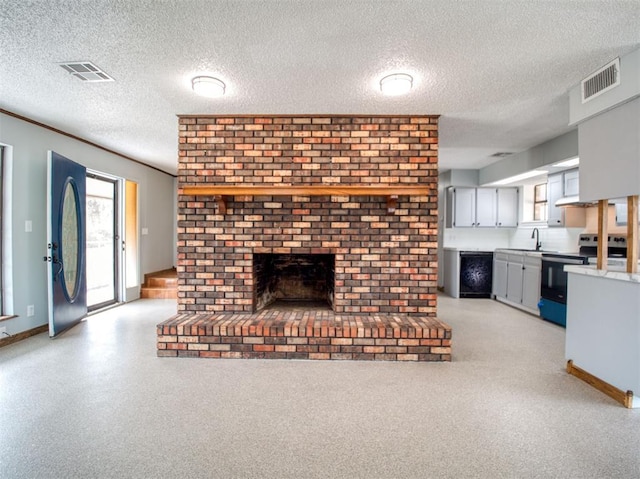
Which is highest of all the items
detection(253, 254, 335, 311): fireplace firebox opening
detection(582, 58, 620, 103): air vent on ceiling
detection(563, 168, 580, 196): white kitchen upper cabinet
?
detection(582, 58, 620, 103): air vent on ceiling

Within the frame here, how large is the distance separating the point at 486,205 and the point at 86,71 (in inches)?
243

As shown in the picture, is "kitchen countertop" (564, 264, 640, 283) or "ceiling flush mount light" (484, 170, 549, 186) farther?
"ceiling flush mount light" (484, 170, 549, 186)

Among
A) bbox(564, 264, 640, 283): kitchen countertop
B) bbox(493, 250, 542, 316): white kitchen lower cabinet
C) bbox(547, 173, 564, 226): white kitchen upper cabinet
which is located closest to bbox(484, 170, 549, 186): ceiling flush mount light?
bbox(547, 173, 564, 226): white kitchen upper cabinet

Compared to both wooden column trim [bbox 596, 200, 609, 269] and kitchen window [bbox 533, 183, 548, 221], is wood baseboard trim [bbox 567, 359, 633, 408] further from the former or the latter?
kitchen window [bbox 533, 183, 548, 221]

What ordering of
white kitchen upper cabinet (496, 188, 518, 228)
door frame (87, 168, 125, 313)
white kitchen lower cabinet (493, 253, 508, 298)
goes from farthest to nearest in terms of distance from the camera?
white kitchen upper cabinet (496, 188, 518, 228) < white kitchen lower cabinet (493, 253, 508, 298) < door frame (87, 168, 125, 313)

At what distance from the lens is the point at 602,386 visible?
2.41 meters

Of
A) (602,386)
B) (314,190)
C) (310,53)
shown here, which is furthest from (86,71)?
(602,386)

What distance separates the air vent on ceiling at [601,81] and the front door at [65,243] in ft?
17.1

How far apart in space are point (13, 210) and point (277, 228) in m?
2.86

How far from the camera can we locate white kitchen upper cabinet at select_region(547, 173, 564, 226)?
453cm

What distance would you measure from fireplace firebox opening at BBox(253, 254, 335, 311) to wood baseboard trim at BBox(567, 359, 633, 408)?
2.34 meters

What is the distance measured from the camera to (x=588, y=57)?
2270 millimetres

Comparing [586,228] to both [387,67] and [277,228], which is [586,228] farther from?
[277,228]

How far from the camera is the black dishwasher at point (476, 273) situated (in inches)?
229
